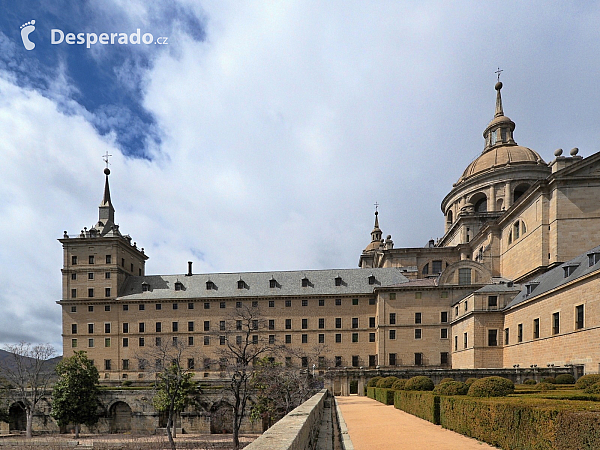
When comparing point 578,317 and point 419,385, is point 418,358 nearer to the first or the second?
point 578,317

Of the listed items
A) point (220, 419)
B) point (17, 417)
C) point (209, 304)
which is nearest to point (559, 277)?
point (220, 419)

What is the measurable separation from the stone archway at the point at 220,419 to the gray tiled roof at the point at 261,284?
16811 millimetres

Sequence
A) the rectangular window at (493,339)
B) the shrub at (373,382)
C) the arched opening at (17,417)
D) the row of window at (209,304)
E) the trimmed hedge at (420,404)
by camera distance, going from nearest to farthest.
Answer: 1. the trimmed hedge at (420,404)
2. the shrub at (373,382)
3. the rectangular window at (493,339)
4. the arched opening at (17,417)
5. the row of window at (209,304)

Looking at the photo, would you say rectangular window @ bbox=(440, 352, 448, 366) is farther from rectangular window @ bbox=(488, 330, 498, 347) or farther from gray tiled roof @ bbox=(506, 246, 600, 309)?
gray tiled roof @ bbox=(506, 246, 600, 309)

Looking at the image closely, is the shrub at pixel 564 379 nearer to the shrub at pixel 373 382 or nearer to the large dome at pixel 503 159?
the shrub at pixel 373 382

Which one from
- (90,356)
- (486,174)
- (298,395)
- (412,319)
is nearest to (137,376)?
(90,356)

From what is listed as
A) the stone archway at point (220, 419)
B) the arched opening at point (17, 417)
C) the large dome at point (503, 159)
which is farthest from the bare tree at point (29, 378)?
the large dome at point (503, 159)

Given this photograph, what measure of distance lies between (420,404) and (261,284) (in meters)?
42.8

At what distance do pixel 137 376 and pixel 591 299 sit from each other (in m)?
52.1

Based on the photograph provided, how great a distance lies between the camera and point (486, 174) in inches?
2517

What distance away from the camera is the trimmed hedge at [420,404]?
14.4m

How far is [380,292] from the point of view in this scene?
51.4 meters

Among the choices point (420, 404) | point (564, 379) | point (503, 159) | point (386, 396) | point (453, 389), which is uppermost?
point (503, 159)

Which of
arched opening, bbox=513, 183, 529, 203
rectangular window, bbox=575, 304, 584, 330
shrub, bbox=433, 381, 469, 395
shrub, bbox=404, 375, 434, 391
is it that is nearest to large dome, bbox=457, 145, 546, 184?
arched opening, bbox=513, 183, 529, 203
